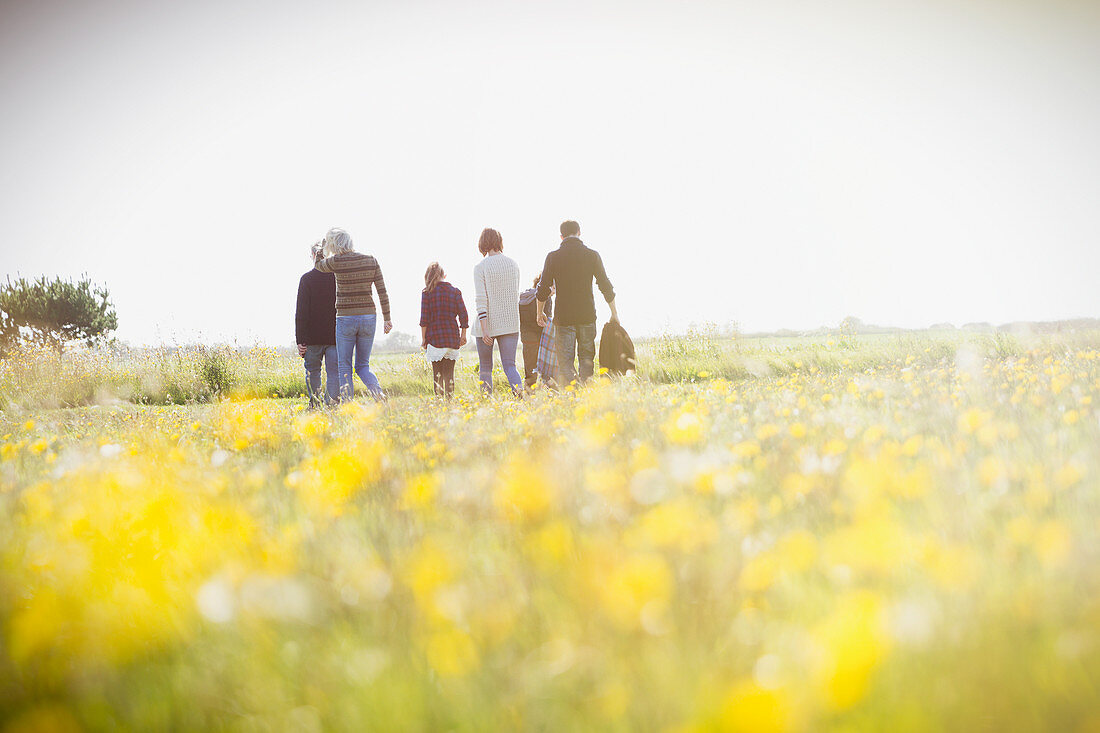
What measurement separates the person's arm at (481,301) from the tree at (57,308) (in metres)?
35.2

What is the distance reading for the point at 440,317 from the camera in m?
7.92

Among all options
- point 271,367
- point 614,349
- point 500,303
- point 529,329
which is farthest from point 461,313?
point 271,367

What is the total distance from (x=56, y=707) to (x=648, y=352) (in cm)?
1220

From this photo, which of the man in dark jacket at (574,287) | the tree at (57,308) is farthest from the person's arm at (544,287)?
the tree at (57,308)

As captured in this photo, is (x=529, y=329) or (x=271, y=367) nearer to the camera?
(x=529, y=329)

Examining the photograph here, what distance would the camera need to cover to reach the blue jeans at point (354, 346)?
712cm

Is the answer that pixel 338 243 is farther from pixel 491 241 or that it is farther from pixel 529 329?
pixel 529 329

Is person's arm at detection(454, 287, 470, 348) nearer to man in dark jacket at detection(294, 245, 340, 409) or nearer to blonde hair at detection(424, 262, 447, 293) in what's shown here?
blonde hair at detection(424, 262, 447, 293)

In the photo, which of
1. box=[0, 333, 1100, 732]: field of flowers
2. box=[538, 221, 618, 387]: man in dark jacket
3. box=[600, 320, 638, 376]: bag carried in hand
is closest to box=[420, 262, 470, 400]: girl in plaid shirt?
box=[538, 221, 618, 387]: man in dark jacket

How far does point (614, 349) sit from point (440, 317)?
2.37m

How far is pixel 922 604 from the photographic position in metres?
1.02

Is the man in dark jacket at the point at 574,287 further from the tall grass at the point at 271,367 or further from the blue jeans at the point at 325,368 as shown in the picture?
the tall grass at the point at 271,367

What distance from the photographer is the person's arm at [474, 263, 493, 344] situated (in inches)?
295

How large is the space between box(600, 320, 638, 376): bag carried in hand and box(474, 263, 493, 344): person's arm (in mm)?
1475
